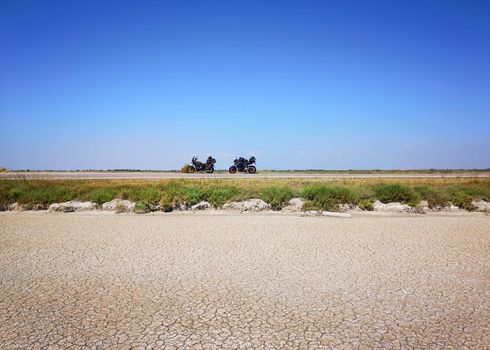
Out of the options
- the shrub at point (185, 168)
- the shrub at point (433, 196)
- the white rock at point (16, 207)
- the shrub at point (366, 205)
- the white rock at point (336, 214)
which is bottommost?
the white rock at point (336, 214)

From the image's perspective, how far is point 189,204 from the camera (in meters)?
14.6

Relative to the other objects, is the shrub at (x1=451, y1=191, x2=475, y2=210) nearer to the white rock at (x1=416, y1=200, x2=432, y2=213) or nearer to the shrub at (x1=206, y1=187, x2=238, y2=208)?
the white rock at (x1=416, y1=200, x2=432, y2=213)

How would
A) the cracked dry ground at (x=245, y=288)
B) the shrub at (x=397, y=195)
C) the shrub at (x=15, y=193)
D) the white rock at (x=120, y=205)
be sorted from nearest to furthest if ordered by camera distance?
the cracked dry ground at (x=245, y=288)
the white rock at (x=120, y=205)
the shrub at (x=397, y=195)
the shrub at (x=15, y=193)

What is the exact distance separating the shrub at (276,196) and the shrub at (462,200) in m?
6.89

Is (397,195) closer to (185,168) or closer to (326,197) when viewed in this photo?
(326,197)

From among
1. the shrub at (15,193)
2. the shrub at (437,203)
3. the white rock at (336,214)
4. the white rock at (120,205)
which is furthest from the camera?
the shrub at (15,193)

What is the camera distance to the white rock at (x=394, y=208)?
13938 millimetres

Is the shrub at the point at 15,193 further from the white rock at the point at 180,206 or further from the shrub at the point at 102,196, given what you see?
the white rock at the point at 180,206

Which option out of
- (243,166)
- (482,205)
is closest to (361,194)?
(482,205)

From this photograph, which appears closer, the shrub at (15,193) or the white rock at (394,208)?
the white rock at (394,208)

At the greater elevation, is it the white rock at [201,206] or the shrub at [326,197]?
the shrub at [326,197]

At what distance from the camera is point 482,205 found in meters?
14.5

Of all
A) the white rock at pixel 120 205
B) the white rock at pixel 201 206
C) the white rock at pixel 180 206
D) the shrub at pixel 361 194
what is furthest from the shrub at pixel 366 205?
the white rock at pixel 120 205

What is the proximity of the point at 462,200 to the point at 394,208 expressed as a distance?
3.08 metres
